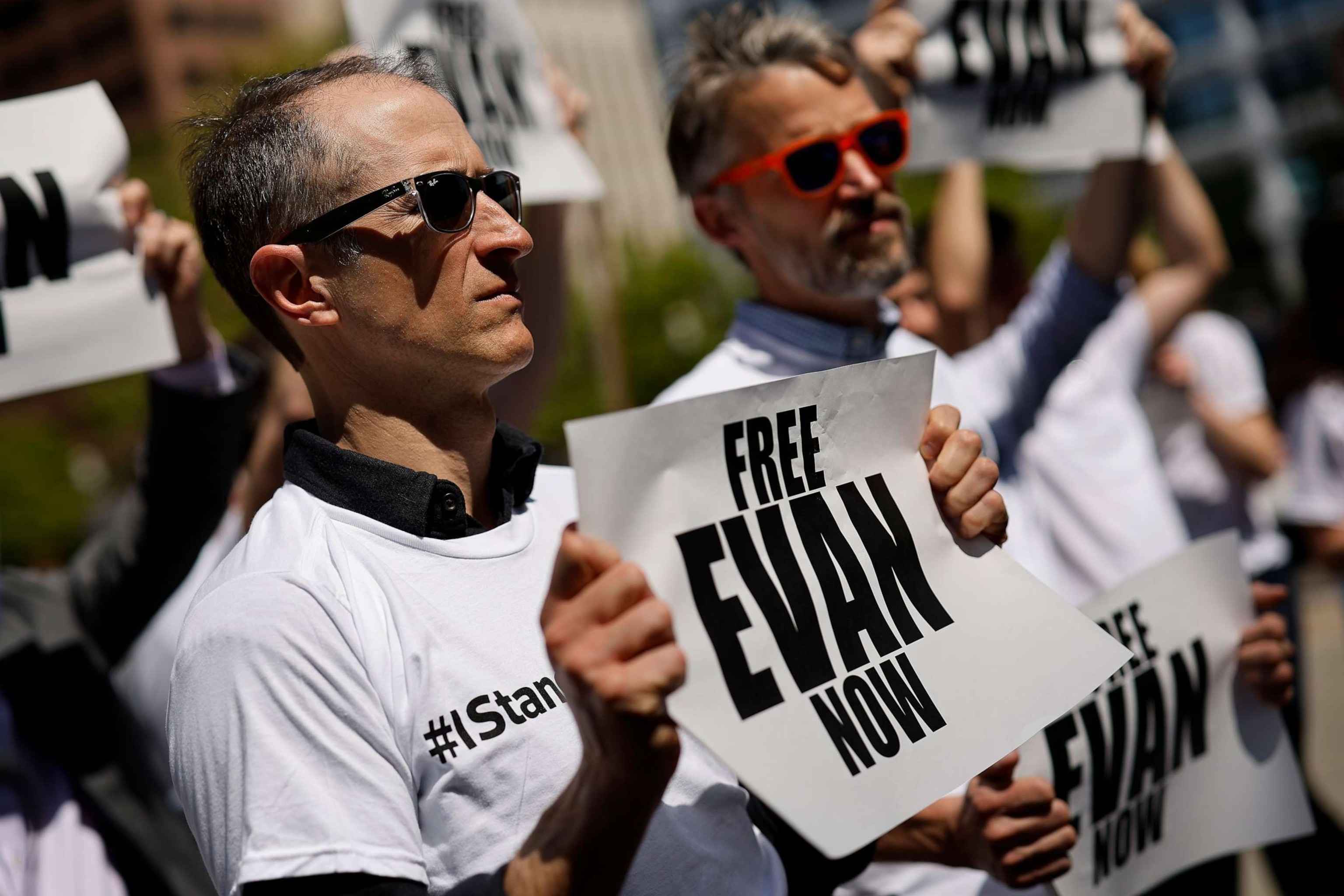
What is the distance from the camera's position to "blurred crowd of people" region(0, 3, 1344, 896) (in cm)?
132

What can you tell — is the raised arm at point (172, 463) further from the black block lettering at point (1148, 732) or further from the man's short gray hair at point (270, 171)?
the black block lettering at point (1148, 732)

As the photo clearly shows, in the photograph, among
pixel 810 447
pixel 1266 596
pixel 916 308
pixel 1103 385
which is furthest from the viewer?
pixel 1103 385

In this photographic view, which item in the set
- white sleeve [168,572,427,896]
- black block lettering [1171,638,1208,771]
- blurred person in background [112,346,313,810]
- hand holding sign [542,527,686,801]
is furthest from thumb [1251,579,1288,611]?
blurred person in background [112,346,313,810]

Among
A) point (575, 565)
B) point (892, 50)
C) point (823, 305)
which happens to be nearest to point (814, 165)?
point (823, 305)

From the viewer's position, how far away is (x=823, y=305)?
2.67m

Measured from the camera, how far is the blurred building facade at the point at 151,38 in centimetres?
7350

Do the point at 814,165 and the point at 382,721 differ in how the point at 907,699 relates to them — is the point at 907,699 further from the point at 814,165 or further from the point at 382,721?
the point at 814,165

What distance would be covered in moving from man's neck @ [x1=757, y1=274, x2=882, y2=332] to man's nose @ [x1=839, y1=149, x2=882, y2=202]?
212 mm

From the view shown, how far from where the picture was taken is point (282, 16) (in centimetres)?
7762

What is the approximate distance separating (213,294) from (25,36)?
64.7 m

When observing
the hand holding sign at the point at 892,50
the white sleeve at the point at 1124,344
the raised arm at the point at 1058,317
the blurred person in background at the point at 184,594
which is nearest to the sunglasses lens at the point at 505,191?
the blurred person in background at the point at 184,594

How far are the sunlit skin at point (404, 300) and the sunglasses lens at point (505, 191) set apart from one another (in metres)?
0.02

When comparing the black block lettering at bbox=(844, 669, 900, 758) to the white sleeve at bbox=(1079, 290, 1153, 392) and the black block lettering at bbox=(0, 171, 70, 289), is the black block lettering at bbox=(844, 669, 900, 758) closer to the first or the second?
the black block lettering at bbox=(0, 171, 70, 289)

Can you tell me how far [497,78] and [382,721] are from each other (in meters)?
2.33
